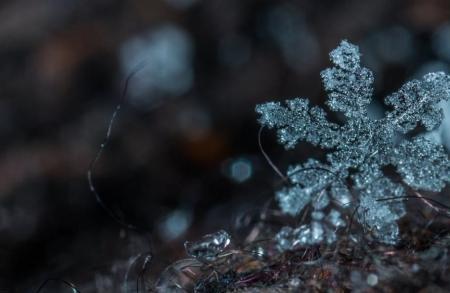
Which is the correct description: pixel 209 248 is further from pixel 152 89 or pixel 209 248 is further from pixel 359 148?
pixel 152 89

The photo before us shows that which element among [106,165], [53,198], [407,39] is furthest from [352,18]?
[53,198]

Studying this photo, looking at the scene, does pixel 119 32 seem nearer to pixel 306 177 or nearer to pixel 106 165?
pixel 106 165

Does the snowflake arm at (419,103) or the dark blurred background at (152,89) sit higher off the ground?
the snowflake arm at (419,103)

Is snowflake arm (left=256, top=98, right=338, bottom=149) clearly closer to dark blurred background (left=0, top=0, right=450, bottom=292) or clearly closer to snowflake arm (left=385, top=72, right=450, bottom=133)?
snowflake arm (left=385, top=72, right=450, bottom=133)

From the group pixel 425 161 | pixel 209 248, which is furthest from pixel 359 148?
pixel 209 248

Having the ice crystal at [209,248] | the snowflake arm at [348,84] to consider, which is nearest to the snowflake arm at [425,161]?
the snowflake arm at [348,84]

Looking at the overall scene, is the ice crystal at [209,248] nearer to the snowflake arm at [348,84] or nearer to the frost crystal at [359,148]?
the frost crystal at [359,148]
